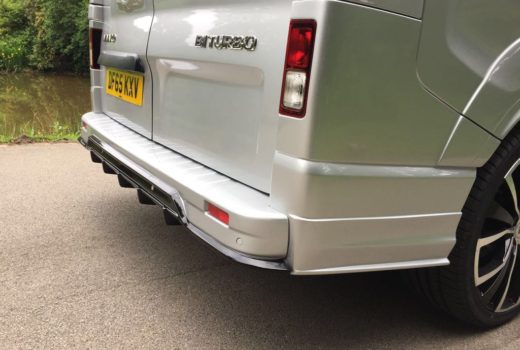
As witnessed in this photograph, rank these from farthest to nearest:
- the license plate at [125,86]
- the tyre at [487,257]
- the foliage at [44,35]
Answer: the foliage at [44,35], the license plate at [125,86], the tyre at [487,257]

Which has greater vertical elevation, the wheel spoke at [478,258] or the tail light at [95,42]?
the tail light at [95,42]

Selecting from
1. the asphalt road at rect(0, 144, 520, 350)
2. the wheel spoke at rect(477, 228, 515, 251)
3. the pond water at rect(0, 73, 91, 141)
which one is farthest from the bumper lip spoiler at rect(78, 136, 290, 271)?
the pond water at rect(0, 73, 91, 141)

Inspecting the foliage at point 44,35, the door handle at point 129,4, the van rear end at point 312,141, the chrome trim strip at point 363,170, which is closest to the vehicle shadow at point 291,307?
the van rear end at point 312,141

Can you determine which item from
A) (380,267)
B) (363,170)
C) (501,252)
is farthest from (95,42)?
(501,252)

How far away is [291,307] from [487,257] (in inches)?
40.8

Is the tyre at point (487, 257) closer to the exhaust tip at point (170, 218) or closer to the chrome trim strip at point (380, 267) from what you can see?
the chrome trim strip at point (380, 267)

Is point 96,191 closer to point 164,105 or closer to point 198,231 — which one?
point 164,105

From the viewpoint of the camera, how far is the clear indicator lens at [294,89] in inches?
66.6

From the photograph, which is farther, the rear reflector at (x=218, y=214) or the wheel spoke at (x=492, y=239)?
the wheel spoke at (x=492, y=239)

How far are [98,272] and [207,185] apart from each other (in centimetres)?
118

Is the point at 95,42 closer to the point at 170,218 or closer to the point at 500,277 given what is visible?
the point at 170,218

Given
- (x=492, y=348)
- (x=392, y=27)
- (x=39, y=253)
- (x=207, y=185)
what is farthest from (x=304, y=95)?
(x=39, y=253)

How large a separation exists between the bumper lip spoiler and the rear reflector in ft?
0.32

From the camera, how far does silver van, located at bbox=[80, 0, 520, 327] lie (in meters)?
1.69
